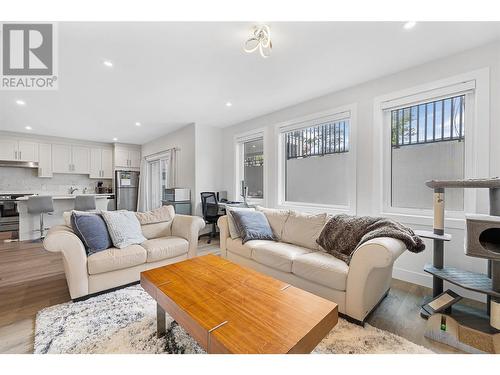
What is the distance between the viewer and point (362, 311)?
169 cm

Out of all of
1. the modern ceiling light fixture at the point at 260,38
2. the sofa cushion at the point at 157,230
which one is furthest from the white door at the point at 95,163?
the modern ceiling light fixture at the point at 260,38

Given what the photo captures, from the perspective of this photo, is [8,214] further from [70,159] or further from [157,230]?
[157,230]

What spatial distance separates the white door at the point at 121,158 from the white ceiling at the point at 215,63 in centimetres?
247

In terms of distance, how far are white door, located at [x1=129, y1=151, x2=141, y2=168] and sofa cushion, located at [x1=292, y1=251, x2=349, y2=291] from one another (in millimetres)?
6458

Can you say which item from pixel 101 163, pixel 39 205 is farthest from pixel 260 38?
pixel 101 163

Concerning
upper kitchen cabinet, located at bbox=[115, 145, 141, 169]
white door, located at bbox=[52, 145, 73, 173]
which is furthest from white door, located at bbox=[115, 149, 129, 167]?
white door, located at bbox=[52, 145, 73, 173]

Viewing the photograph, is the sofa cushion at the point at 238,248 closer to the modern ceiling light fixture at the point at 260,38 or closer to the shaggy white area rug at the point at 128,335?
the shaggy white area rug at the point at 128,335

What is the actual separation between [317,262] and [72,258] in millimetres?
2273

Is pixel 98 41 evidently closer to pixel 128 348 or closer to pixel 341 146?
pixel 128 348

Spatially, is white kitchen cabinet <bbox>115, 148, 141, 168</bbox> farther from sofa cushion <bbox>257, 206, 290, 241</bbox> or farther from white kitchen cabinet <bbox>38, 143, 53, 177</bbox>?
sofa cushion <bbox>257, 206, 290, 241</bbox>

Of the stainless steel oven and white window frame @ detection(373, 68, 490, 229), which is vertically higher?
white window frame @ detection(373, 68, 490, 229)

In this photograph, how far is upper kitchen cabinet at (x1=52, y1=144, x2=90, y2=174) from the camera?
572 cm
